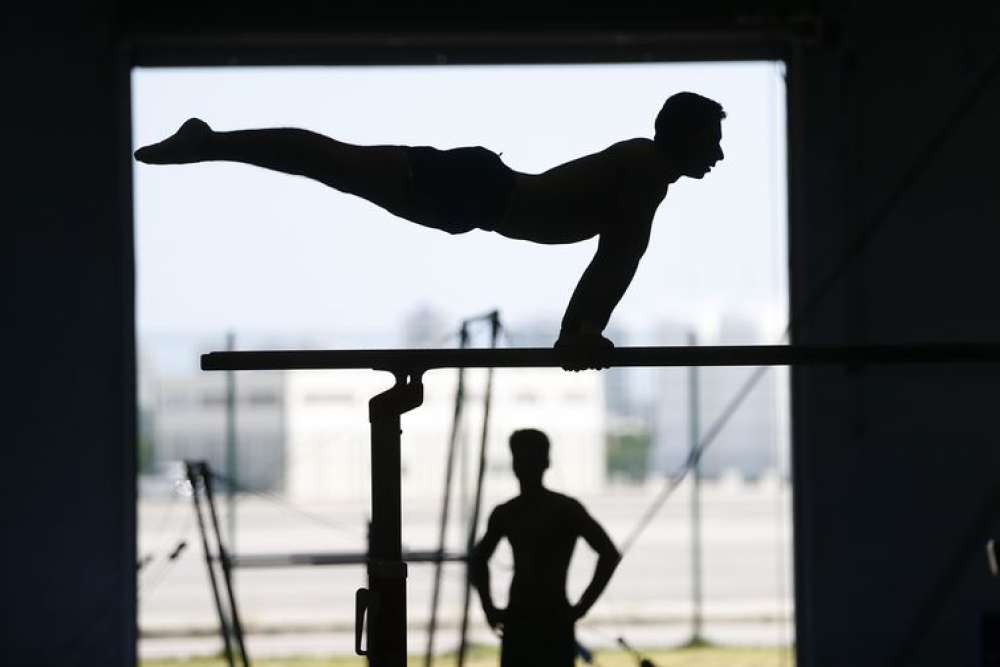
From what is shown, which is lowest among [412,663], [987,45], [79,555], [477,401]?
[412,663]

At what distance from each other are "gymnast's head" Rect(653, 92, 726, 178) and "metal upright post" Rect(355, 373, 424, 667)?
684 mm

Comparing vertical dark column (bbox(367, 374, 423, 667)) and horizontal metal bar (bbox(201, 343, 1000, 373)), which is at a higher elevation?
horizontal metal bar (bbox(201, 343, 1000, 373))

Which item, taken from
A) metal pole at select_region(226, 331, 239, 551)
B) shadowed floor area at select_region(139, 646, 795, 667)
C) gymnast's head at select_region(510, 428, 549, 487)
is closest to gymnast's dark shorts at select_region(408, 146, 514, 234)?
gymnast's head at select_region(510, 428, 549, 487)

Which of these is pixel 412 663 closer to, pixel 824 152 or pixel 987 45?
pixel 824 152

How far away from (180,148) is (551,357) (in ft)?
2.56

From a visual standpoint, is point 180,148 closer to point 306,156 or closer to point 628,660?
point 306,156

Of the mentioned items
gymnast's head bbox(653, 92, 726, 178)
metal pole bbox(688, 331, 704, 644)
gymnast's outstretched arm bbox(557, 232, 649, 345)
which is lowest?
metal pole bbox(688, 331, 704, 644)

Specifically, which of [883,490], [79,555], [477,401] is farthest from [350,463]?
[883,490]

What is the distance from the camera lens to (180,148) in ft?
7.53

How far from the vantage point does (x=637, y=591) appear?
25.5 ft

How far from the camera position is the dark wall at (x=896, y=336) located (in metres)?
5.65

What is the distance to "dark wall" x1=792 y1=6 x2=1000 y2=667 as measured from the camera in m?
5.65

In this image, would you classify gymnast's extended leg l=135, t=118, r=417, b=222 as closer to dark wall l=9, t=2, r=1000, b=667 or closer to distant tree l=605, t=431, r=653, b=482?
dark wall l=9, t=2, r=1000, b=667

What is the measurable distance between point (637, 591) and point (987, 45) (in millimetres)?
3681
